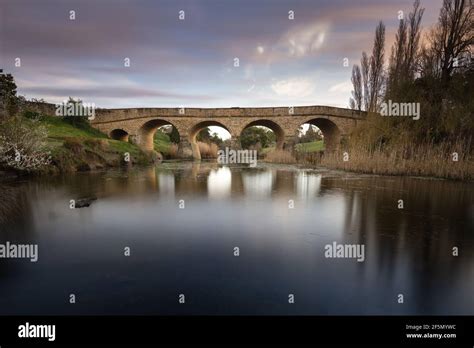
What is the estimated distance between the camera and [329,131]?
3042 centimetres

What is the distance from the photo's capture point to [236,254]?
2.88m

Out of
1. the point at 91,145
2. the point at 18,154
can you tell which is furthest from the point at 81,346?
the point at 91,145

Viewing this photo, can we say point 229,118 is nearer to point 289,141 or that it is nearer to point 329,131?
point 289,141

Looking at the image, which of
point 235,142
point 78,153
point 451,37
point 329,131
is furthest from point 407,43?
point 78,153

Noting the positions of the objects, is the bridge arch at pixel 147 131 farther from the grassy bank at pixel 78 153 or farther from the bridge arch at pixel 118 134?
the grassy bank at pixel 78 153

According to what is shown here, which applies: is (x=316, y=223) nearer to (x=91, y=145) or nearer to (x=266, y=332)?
(x=266, y=332)

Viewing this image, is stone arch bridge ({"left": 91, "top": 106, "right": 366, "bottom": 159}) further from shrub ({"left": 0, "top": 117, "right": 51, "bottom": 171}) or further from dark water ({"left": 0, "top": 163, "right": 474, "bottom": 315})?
dark water ({"left": 0, "top": 163, "right": 474, "bottom": 315})

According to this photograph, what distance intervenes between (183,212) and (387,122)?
12492 millimetres

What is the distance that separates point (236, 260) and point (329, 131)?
30466 mm

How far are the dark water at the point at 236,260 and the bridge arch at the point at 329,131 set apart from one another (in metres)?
24.4

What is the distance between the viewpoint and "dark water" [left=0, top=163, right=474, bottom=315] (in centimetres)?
198

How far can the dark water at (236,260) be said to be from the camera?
1.98 metres

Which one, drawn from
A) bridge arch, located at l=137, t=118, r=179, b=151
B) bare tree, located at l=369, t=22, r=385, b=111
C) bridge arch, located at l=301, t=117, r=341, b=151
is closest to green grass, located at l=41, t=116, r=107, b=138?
bridge arch, located at l=137, t=118, r=179, b=151

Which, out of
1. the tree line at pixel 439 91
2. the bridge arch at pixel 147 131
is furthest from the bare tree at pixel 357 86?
the bridge arch at pixel 147 131
